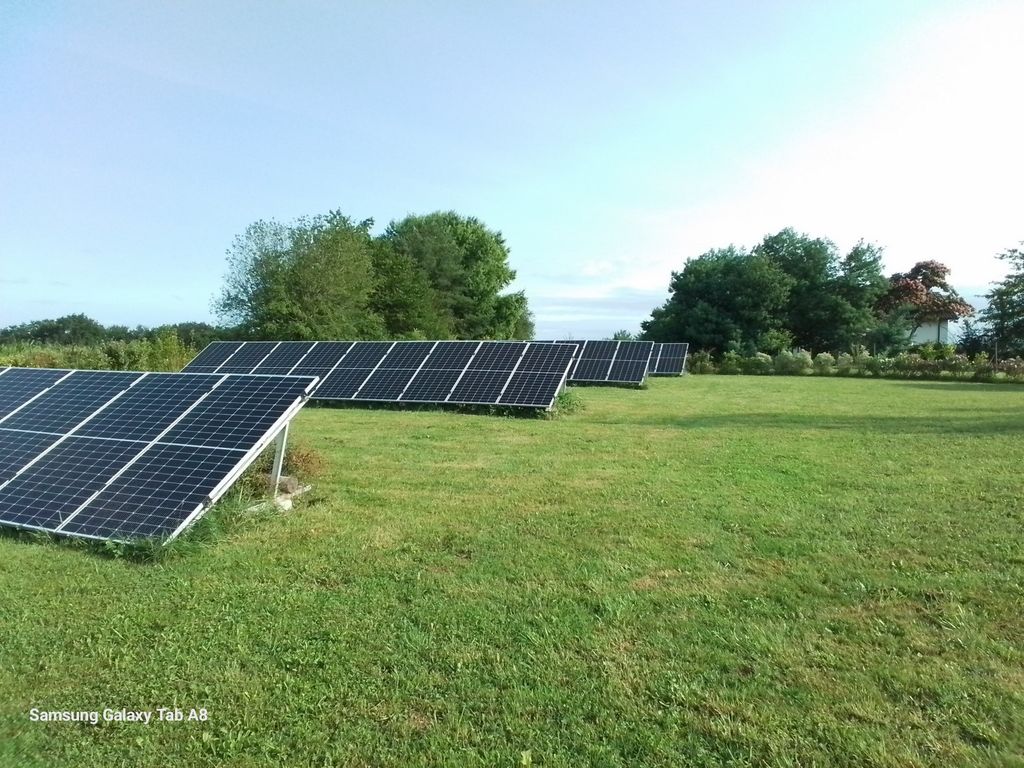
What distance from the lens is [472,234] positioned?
54.5 meters

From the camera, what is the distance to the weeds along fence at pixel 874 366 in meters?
28.2

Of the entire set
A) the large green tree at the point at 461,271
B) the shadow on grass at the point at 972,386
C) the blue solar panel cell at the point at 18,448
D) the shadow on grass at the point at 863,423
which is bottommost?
the shadow on grass at the point at 863,423

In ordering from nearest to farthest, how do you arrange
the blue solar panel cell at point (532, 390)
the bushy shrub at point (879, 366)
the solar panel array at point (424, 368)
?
the blue solar panel cell at point (532, 390), the solar panel array at point (424, 368), the bushy shrub at point (879, 366)

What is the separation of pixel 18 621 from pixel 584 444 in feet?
26.1

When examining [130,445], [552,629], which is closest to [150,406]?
[130,445]

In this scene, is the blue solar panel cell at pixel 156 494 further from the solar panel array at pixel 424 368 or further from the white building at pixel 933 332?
the white building at pixel 933 332

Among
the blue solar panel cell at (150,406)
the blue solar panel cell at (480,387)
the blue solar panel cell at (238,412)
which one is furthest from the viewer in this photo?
the blue solar panel cell at (480,387)

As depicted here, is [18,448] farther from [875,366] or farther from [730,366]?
[875,366]

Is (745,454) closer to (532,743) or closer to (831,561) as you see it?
(831,561)

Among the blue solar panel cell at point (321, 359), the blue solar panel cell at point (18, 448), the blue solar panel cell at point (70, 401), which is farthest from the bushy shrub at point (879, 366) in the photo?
the blue solar panel cell at point (18, 448)

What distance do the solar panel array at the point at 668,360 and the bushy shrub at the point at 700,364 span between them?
101 inches

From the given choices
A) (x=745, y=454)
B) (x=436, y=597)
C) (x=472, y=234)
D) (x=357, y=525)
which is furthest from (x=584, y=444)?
(x=472, y=234)

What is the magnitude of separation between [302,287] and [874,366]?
27.5 meters

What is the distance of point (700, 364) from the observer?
33.7m
